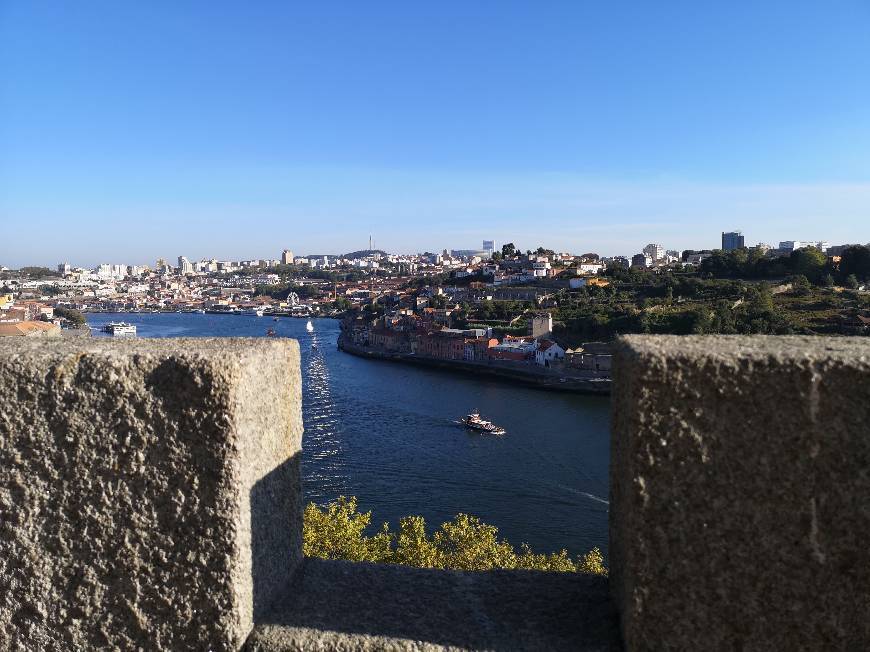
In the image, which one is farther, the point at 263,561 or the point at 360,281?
the point at 360,281

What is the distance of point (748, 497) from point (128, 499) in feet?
3.99

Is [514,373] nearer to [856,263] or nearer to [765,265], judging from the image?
[765,265]

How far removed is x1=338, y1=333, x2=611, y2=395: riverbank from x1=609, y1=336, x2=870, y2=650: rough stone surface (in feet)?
60.5

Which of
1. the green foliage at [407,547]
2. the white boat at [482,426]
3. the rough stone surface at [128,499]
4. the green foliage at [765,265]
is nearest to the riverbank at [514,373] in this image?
the white boat at [482,426]

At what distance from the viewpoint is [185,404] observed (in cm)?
127

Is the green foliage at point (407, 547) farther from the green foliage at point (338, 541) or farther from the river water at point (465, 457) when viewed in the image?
the river water at point (465, 457)

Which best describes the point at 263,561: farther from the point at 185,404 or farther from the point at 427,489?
the point at 427,489

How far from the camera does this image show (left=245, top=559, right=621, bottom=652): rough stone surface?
4.21ft

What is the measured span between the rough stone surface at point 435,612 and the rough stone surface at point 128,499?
0.47 ft

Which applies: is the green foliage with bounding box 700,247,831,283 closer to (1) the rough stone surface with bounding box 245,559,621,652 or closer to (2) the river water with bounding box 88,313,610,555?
(2) the river water with bounding box 88,313,610,555

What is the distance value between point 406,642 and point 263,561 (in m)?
0.36

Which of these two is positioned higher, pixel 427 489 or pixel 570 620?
pixel 570 620

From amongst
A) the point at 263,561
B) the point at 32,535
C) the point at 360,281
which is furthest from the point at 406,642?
the point at 360,281

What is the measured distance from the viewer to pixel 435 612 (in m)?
1.39
